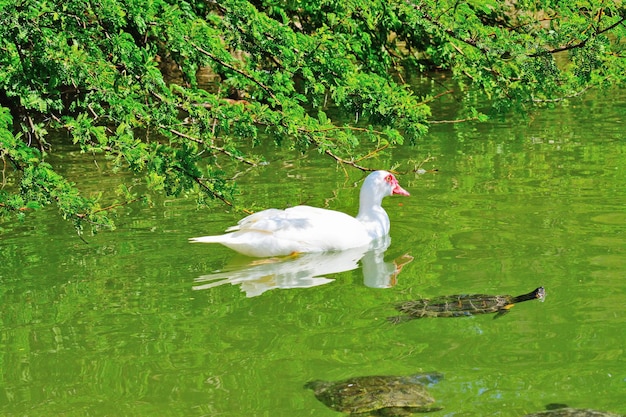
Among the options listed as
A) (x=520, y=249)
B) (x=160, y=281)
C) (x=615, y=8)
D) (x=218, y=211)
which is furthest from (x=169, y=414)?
(x=615, y=8)

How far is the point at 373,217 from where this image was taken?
10531mm

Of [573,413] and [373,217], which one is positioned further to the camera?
[373,217]

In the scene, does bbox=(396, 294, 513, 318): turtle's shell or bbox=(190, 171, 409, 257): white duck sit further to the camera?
bbox=(190, 171, 409, 257): white duck

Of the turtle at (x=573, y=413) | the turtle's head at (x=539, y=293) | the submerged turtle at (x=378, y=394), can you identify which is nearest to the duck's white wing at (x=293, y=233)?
the turtle's head at (x=539, y=293)

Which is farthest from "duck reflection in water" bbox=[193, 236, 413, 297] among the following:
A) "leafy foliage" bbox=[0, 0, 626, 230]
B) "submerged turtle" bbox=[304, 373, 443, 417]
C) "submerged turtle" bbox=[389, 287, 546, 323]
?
"submerged turtle" bbox=[304, 373, 443, 417]

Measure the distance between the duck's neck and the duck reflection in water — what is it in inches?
3.9

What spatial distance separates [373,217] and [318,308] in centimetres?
258

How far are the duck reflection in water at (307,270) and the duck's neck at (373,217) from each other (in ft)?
0.32

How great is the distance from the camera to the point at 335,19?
37.3 feet

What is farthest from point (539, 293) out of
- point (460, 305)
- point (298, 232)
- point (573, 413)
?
point (298, 232)

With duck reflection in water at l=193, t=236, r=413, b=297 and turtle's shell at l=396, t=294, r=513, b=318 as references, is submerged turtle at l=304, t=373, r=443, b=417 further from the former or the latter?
duck reflection in water at l=193, t=236, r=413, b=297

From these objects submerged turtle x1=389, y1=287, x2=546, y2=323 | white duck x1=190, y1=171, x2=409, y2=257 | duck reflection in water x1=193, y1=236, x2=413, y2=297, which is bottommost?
submerged turtle x1=389, y1=287, x2=546, y2=323

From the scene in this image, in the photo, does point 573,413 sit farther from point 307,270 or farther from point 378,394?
point 307,270

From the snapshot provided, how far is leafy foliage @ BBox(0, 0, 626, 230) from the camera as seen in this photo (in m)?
8.23
